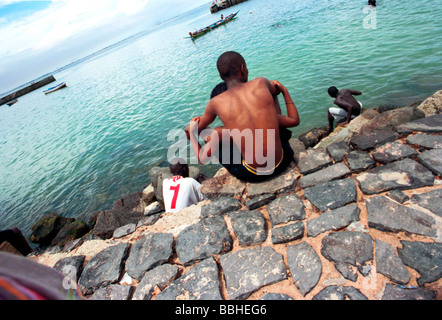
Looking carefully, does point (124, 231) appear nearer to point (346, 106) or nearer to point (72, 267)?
point (72, 267)

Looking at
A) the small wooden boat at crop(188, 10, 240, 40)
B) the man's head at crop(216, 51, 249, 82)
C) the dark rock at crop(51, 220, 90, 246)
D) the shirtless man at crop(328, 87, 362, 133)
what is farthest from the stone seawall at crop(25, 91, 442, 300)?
the small wooden boat at crop(188, 10, 240, 40)

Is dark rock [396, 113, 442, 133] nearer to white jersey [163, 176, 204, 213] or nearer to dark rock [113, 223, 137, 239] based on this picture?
white jersey [163, 176, 204, 213]

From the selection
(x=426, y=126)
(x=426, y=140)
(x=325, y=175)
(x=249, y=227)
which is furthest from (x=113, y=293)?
(x=426, y=126)

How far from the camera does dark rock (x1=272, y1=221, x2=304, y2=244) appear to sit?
2271 mm

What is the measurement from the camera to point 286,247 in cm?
224

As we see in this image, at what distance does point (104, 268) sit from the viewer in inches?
107

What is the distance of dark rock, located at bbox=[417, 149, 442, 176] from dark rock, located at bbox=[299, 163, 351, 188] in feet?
2.40

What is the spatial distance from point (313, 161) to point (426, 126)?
152cm

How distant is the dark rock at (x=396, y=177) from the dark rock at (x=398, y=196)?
3.1 inches

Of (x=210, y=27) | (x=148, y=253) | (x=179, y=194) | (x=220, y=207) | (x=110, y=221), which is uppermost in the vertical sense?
(x=148, y=253)

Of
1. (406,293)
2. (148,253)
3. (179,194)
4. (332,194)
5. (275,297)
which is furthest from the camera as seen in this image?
(179,194)

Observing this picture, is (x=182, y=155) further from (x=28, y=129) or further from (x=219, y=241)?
(x=28, y=129)

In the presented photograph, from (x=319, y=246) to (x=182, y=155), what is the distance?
6692 millimetres

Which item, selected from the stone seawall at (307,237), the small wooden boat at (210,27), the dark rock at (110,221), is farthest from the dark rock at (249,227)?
the small wooden boat at (210,27)
